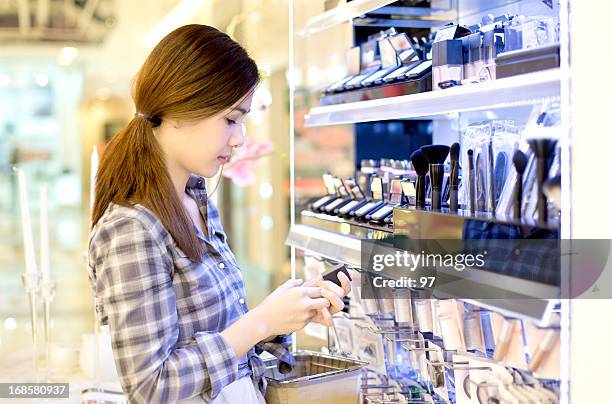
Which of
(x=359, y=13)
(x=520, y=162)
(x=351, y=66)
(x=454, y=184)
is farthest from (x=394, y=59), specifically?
(x=520, y=162)

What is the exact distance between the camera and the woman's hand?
165cm

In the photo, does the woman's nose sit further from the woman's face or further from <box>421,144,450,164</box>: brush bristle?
<box>421,144,450,164</box>: brush bristle

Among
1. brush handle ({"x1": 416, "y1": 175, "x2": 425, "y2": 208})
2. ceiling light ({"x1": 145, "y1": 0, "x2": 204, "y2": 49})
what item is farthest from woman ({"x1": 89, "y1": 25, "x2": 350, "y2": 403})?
ceiling light ({"x1": 145, "y1": 0, "x2": 204, "y2": 49})

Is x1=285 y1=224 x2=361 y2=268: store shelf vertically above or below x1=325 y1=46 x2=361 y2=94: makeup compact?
below

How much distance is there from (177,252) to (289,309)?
→ 0.24m

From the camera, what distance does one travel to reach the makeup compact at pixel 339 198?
224 centimetres

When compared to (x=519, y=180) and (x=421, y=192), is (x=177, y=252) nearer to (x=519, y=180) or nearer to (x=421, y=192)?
(x=421, y=192)

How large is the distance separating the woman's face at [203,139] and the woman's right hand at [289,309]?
0.28m

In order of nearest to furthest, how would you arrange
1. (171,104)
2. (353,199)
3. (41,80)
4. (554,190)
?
(554,190)
(171,104)
(353,199)
(41,80)

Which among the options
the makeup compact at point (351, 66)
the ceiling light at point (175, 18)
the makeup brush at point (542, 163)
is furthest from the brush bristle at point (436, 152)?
the ceiling light at point (175, 18)

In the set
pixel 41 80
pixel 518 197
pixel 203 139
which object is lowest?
pixel 518 197

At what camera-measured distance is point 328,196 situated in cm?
238

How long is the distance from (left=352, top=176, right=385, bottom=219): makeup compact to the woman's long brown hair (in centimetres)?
53

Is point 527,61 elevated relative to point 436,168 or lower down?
elevated
